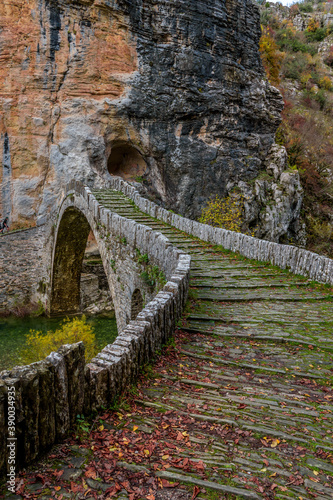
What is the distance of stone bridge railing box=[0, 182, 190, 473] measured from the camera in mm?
2611

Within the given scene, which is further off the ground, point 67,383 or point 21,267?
point 67,383

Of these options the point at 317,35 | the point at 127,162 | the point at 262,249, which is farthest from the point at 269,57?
the point at 262,249

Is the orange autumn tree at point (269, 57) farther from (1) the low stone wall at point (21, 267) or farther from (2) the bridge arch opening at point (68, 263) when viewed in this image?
(1) the low stone wall at point (21, 267)

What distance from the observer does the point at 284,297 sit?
7.59 meters

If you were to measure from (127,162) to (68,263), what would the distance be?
9.05 m

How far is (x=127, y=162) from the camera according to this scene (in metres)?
25.0

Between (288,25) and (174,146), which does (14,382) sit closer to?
(174,146)

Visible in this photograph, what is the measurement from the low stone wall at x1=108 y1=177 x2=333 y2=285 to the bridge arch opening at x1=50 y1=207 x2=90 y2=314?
6.14 m

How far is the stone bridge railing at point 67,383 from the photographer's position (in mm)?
2611

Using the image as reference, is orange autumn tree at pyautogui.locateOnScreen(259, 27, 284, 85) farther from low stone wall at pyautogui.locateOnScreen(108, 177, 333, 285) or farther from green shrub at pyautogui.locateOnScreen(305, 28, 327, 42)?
low stone wall at pyautogui.locateOnScreen(108, 177, 333, 285)

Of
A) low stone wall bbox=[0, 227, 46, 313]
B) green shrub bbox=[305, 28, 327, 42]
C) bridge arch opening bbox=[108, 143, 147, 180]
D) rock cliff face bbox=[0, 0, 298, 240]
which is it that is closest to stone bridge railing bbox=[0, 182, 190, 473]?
low stone wall bbox=[0, 227, 46, 313]

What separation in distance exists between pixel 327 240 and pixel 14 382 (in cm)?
2932

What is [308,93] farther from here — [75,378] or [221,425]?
[75,378]

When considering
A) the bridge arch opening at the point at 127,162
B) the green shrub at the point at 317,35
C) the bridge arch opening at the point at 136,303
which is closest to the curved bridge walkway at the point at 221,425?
the bridge arch opening at the point at 136,303
